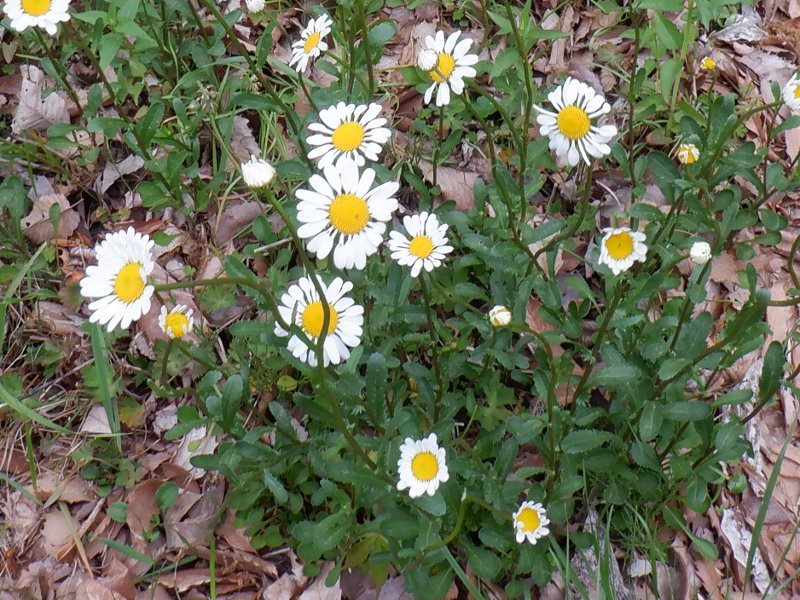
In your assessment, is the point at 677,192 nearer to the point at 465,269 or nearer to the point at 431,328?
the point at 465,269

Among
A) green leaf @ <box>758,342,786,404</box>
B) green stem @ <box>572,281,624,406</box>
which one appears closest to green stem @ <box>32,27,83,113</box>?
green stem @ <box>572,281,624,406</box>

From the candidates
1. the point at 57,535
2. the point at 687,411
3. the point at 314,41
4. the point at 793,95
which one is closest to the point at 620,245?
the point at 687,411

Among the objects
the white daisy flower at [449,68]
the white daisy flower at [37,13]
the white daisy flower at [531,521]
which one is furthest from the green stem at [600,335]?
the white daisy flower at [37,13]

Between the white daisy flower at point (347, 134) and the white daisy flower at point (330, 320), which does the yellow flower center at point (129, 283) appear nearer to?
the white daisy flower at point (330, 320)

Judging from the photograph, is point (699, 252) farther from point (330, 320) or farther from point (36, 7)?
point (36, 7)

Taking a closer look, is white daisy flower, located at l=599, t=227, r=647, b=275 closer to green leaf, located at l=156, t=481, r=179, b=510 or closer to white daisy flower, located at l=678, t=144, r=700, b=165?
white daisy flower, located at l=678, t=144, r=700, b=165

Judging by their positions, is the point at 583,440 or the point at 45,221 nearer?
the point at 583,440
